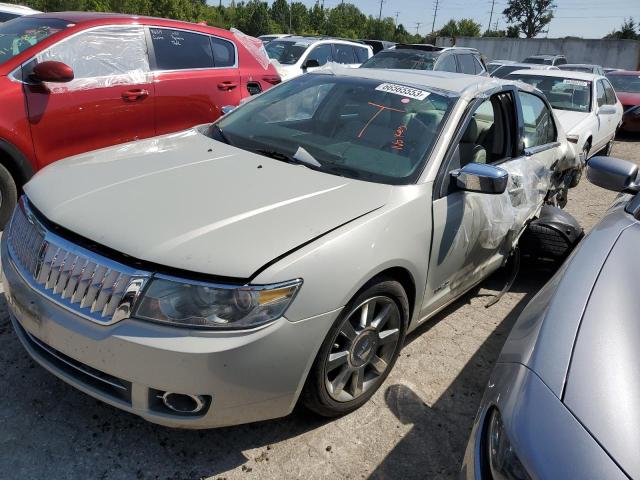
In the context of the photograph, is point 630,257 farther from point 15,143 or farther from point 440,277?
point 15,143

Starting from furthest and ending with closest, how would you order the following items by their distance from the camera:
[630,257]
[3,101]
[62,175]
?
[3,101] → [62,175] → [630,257]

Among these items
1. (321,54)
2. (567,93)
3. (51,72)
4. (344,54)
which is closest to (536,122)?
(51,72)

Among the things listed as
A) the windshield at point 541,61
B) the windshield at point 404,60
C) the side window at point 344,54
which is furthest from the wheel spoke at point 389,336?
the windshield at point 541,61

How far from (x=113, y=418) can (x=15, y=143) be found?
2.60 meters

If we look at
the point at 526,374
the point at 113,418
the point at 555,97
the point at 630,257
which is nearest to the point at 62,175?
the point at 113,418

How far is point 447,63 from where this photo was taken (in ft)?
35.3

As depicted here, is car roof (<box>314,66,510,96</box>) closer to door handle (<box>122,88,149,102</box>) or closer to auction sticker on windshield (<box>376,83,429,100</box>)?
auction sticker on windshield (<box>376,83,429,100</box>)

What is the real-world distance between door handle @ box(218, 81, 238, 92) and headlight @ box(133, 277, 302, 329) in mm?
3890

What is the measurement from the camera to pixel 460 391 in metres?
2.86

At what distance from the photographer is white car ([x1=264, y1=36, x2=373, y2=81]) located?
10.7 m

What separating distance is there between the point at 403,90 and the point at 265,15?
48246 millimetres

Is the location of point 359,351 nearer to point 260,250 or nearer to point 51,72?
point 260,250

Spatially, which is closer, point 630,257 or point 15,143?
point 630,257

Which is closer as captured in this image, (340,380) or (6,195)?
(340,380)
